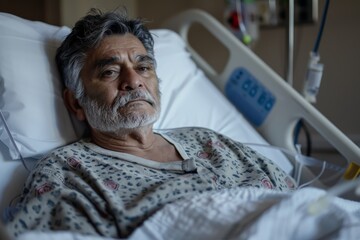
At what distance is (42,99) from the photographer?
4.56ft

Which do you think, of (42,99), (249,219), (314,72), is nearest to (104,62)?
(42,99)

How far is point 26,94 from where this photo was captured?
1356mm

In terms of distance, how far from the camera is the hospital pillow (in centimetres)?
133

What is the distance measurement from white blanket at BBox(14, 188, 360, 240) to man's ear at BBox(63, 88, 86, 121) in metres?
0.60

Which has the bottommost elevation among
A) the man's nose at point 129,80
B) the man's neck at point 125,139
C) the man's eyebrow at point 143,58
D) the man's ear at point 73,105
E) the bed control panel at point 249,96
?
the bed control panel at point 249,96

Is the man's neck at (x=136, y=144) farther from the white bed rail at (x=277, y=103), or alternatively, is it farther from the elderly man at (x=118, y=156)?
the white bed rail at (x=277, y=103)

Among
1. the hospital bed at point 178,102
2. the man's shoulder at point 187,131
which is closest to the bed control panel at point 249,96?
the hospital bed at point 178,102

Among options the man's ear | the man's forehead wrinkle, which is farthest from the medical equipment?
the man's ear

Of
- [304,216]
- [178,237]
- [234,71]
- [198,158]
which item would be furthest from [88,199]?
[234,71]

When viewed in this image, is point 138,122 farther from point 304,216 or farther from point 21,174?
point 304,216

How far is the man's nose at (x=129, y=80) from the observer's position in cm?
132

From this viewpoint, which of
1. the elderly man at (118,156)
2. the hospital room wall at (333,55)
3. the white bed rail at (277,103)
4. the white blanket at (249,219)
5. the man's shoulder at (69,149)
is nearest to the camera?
the white blanket at (249,219)

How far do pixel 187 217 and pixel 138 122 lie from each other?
0.46m

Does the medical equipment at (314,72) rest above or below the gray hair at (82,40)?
below
